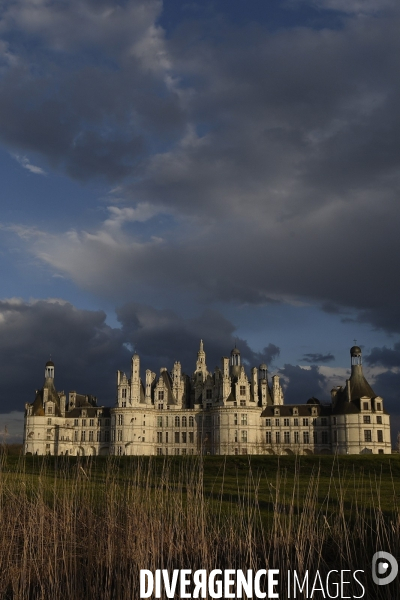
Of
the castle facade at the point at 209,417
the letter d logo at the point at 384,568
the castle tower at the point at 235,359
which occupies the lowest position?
the letter d logo at the point at 384,568

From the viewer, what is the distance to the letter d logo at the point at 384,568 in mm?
11906

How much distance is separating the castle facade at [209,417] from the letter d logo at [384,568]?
209 ft

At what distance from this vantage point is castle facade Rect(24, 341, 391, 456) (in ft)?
252

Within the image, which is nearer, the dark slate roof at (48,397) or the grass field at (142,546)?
the grass field at (142,546)

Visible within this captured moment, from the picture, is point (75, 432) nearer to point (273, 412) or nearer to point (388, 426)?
point (273, 412)

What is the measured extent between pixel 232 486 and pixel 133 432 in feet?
188

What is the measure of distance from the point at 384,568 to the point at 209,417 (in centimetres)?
7343

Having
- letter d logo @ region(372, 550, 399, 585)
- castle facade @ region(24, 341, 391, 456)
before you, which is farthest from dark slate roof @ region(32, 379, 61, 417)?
letter d logo @ region(372, 550, 399, 585)

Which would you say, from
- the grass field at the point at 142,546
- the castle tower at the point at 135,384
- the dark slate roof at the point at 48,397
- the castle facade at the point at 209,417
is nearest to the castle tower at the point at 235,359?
the castle facade at the point at 209,417

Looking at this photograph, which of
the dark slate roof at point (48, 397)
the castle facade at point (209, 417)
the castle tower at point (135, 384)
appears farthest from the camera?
the dark slate roof at point (48, 397)

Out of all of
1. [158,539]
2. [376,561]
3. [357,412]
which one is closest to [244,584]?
[158,539]

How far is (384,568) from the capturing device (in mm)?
12375

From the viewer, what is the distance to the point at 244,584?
36.6 ft

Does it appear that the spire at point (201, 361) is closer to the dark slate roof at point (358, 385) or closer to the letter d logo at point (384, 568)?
the dark slate roof at point (358, 385)
